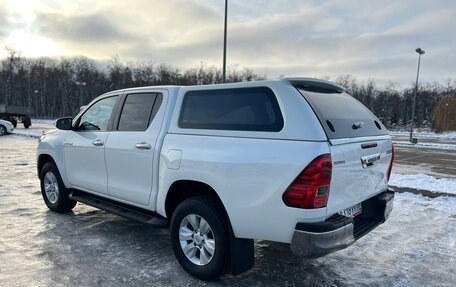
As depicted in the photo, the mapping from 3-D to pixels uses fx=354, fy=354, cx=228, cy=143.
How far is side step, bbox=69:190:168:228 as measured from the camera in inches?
158

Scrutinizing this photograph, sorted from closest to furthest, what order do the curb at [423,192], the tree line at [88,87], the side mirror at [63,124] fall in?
the side mirror at [63,124], the curb at [423,192], the tree line at [88,87]

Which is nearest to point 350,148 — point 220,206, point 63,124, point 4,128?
point 220,206

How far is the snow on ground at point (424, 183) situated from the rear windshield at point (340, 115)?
5118 millimetres

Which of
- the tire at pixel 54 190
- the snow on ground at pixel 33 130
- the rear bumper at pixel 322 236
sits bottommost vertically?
the snow on ground at pixel 33 130

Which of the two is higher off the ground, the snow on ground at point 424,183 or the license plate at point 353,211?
the license plate at point 353,211

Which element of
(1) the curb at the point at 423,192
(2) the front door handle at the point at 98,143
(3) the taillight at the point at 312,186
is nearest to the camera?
(3) the taillight at the point at 312,186

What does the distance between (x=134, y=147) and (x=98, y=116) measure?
49.6 inches

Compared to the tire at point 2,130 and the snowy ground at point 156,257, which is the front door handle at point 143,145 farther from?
the tire at point 2,130

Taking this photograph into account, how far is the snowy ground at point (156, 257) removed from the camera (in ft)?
11.9

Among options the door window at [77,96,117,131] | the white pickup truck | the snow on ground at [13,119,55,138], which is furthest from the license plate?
the snow on ground at [13,119,55,138]

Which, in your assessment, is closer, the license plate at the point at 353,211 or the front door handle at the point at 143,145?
the license plate at the point at 353,211

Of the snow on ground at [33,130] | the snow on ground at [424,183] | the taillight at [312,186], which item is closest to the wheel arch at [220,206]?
the taillight at [312,186]

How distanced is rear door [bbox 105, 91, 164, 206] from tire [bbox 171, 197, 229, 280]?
632 millimetres

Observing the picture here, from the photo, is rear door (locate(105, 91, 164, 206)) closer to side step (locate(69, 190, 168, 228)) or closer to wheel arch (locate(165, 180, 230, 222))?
side step (locate(69, 190, 168, 228))
